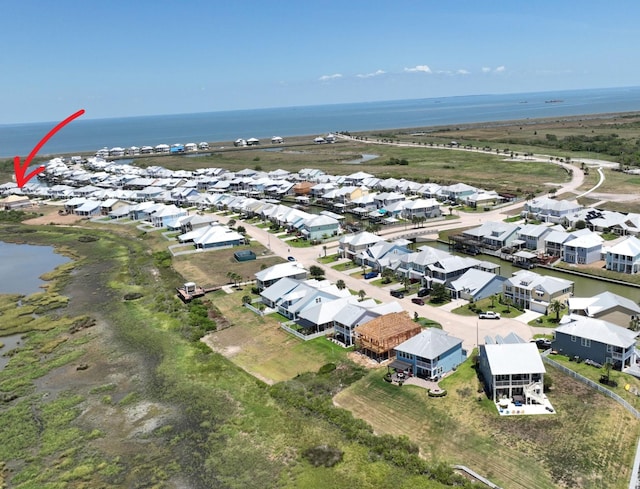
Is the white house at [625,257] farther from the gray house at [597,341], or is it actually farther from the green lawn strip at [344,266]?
the green lawn strip at [344,266]

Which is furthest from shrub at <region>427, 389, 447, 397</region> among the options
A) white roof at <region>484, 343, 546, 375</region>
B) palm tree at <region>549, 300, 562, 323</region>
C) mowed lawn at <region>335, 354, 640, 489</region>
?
palm tree at <region>549, 300, 562, 323</region>

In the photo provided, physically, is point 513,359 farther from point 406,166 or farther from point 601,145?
point 601,145

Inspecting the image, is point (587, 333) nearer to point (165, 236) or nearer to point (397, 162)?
point (165, 236)

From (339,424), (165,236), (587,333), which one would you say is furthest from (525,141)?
(339,424)

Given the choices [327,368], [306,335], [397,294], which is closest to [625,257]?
[397,294]

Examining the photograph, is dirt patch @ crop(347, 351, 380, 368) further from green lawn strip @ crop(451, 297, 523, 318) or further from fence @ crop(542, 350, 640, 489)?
fence @ crop(542, 350, 640, 489)

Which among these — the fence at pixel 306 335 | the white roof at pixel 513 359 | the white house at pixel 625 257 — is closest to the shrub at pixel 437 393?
the white roof at pixel 513 359
